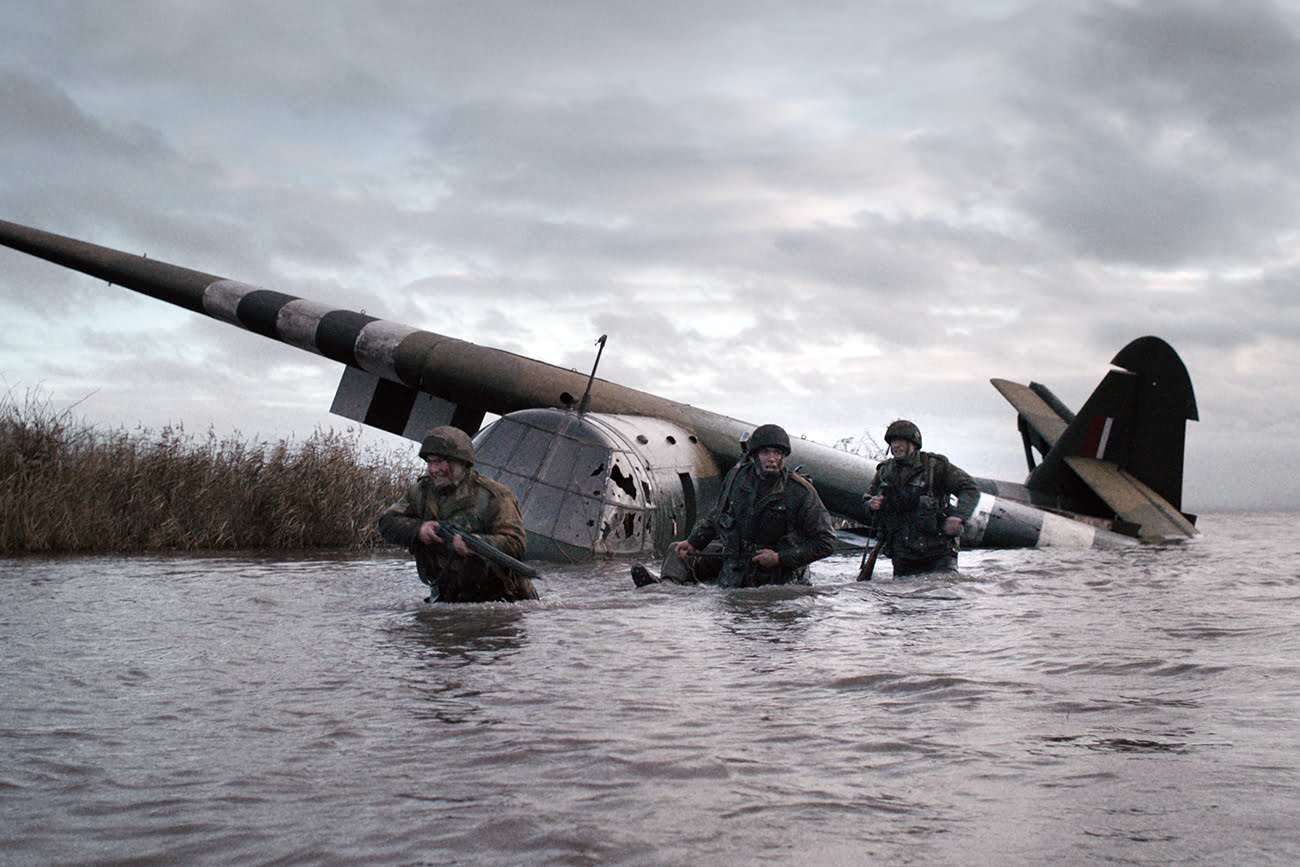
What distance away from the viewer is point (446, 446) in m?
8.35

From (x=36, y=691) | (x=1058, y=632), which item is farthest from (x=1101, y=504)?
(x=36, y=691)

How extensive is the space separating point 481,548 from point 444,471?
82cm

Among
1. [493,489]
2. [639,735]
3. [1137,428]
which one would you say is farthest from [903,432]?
[1137,428]

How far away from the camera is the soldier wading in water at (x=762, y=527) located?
10.0m

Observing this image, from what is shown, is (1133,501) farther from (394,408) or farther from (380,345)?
(380,345)

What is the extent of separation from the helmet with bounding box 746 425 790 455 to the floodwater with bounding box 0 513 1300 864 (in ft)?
6.86

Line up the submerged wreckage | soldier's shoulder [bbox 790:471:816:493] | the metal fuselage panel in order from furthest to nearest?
the submerged wreckage → the metal fuselage panel → soldier's shoulder [bbox 790:471:816:493]

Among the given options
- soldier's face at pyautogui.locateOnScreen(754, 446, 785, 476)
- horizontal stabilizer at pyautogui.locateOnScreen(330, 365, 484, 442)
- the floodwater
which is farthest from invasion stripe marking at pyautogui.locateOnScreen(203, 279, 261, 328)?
soldier's face at pyautogui.locateOnScreen(754, 446, 785, 476)

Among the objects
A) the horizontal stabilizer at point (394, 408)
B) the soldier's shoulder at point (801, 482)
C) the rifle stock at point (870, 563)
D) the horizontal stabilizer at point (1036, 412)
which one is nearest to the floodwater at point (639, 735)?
the soldier's shoulder at point (801, 482)

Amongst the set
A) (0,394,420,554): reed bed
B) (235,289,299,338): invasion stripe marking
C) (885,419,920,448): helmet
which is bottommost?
(0,394,420,554): reed bed

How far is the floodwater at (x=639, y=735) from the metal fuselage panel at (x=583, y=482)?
13.9 ft

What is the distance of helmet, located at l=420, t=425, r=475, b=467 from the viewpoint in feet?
27.3

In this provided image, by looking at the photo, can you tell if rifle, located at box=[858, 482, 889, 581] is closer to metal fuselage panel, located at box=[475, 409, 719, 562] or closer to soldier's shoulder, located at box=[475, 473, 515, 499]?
metal fuselage panel, located at box=[475, 409, 719, 562]

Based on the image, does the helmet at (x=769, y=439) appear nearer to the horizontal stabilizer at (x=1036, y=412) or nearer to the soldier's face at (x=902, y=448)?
the soldier's face at (x=902, y=448)
